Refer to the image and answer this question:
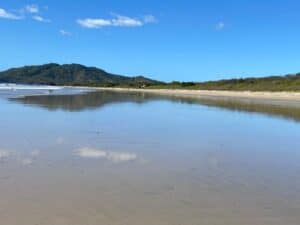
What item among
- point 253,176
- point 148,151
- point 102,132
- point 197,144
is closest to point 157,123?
point 102,132

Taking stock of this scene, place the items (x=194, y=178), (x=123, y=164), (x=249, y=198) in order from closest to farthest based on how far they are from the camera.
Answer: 1. (x=249, y=198)
2. (x=194, y=178)
3. (x=123, y=164)

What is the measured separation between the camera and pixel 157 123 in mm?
16594

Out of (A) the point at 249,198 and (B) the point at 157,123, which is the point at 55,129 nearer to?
(B) the point at 157,123

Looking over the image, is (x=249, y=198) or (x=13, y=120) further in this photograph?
(x=13, y=120)

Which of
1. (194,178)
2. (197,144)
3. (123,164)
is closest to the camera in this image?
(194,178)

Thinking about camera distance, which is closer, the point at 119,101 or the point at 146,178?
the point at 146,178

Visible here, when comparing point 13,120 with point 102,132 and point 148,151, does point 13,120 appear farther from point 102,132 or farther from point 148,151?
point 148,151

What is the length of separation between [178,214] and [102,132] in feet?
27.1

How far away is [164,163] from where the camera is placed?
333 inches

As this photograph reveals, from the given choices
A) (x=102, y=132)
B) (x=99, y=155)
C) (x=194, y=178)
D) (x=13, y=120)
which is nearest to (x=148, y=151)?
(x=99, y=155)

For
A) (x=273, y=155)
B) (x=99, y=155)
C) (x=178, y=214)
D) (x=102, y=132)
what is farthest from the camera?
(x=102, y=132)

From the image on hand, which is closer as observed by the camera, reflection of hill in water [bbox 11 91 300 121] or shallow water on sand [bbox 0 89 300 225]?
shallow water on sand [bbox 0 89 300 225]

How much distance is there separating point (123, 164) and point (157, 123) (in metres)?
8.46

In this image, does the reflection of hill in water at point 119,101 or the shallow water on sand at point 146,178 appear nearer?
the shallow water on sand at point 146,178
